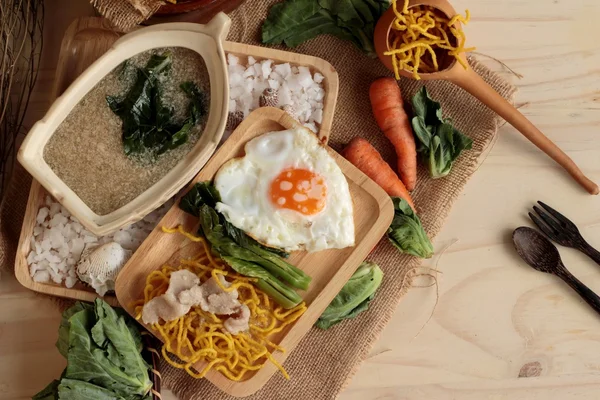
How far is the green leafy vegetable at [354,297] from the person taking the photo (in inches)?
107

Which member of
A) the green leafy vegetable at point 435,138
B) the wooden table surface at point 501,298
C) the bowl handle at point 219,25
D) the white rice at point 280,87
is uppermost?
the bowl handle at point 219,25

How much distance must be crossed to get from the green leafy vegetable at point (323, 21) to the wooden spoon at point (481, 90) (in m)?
0.13

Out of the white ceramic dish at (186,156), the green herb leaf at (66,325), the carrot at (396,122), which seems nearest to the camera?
the white ceramic dish at (186,156)

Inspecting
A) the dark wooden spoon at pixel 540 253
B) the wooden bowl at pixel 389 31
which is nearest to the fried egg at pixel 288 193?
the wooden bowl at pixel 389 31

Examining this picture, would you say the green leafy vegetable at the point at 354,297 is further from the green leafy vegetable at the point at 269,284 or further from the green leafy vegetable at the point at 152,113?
the green leafy vegetable at the point at 152,113

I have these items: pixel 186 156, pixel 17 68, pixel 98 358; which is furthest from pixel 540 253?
pixel 17 68

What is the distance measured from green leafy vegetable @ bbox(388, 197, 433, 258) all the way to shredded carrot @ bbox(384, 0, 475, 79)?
568 mm

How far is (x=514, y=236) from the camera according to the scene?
2883 millimetres

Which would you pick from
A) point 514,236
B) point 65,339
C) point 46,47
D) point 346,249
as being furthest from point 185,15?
point 514,236

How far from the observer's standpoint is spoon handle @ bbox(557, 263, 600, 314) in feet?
9.35

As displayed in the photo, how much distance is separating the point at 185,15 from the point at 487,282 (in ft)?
5.88

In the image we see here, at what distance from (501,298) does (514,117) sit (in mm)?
832

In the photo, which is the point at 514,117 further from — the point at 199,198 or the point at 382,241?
the point at 199,198

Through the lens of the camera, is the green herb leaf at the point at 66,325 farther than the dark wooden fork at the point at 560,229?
No
